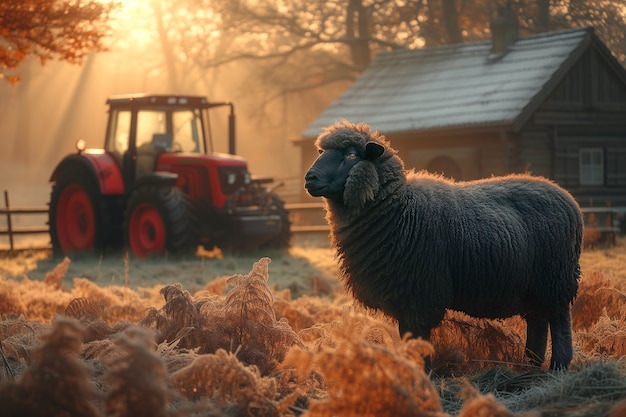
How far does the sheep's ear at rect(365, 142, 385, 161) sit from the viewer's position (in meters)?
6.21

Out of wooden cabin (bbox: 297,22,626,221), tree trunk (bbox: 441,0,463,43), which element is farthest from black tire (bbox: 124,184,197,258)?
tree trunk (bbox: 441,0,463,43)

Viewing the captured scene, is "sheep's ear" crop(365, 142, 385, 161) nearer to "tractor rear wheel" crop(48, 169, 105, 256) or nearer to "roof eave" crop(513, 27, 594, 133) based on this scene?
"tractor rear wheel" crop(48, 169, 105, 256)

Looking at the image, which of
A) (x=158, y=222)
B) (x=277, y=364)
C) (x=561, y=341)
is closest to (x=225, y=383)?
(x=277, y=364)

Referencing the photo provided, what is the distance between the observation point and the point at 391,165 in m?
6.39

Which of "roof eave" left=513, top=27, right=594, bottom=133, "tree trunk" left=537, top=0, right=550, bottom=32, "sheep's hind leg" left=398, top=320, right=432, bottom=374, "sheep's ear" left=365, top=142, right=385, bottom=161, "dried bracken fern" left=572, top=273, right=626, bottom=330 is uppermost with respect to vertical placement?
"tree trunk" left=537, top=0, right=550, bottom=32

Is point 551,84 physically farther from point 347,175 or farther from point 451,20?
point 347,175

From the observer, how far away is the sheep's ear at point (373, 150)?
6.21 m

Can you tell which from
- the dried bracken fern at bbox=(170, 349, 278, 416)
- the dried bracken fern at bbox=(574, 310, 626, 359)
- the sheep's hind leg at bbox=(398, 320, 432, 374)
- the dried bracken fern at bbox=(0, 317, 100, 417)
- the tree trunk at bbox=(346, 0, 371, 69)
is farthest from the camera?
the tree trunk at bbox=(346, 0, 371, 69)

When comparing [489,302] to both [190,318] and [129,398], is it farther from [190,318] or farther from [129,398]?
[129,398]

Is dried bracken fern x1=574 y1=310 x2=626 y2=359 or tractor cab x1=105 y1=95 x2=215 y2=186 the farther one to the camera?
tractor cab x1=105 y1=95 x2=215 y2=186

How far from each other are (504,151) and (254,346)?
1690cm

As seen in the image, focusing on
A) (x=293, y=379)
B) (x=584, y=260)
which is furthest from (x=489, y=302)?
(x=584, y=260)

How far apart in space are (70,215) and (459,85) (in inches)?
466

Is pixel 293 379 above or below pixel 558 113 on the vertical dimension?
below
